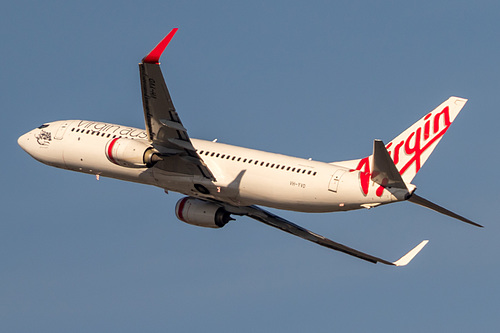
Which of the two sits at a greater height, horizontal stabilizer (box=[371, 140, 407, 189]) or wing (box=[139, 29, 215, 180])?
wing (box=[139, 29, 215, 180])

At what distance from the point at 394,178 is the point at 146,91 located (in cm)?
1307

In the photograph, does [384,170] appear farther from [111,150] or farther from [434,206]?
[111,150]

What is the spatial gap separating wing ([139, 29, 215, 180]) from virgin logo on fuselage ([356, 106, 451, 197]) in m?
9.44

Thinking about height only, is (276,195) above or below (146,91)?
below

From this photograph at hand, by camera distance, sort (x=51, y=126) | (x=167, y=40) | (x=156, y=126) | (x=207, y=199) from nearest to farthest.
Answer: (x=167, y=40)
(x=156, y=126)
(x=207, y=199)
(x=51, y=126)

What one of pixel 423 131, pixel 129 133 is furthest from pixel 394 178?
pixel 129 133

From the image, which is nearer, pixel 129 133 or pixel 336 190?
pixel 336 190

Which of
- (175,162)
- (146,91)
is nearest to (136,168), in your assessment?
(175,162)

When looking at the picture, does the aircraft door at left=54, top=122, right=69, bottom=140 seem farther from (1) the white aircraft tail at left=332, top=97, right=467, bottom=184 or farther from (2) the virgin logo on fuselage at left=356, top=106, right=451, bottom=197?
(1) the white aircraft tail at left=332, top=97, right=467, bottom=184

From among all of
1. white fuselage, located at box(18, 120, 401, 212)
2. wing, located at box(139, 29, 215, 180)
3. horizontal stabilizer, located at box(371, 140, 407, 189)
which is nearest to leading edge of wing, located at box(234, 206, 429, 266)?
white fuselage, located at box(18, 120, 401, 212)

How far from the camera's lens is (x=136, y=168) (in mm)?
56875

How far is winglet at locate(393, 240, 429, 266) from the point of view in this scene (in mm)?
59312

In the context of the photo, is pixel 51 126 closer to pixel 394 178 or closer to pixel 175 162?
pixel 175 162

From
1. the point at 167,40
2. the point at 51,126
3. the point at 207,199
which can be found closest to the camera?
the point at 167,40
